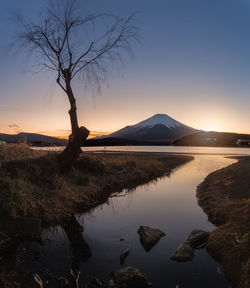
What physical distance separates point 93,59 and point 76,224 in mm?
14350

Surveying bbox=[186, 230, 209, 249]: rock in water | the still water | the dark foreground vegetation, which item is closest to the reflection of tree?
the still water

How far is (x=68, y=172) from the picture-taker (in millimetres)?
18266

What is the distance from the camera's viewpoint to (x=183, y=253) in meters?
7.74

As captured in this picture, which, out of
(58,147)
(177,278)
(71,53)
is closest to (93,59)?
(71,53)

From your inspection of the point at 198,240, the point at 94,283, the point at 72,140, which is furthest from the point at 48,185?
the point at 198,240

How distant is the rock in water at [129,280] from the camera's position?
5.99 metres

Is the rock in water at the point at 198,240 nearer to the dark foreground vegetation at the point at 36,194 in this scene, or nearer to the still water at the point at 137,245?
Result: the still water at the point at 137,245

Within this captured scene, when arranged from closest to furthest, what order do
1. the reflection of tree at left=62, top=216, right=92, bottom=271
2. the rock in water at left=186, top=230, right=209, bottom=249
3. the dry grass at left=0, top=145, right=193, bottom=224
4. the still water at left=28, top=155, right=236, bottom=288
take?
the still water at left=28, top=155, right=236, bottom=288 → the reflection of tree at left=62, top=216, right=92, bottom=271 → the rock in water at left=186, top=230, right=209, bottom=249 → the dry grass at left=0, top=145, right=193, bottom=224

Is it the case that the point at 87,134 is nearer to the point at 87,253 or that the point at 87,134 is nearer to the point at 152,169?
the point at 87,253

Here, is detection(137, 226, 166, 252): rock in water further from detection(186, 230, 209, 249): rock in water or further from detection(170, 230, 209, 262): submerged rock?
detection(186, 230, 209, 249): rock in water

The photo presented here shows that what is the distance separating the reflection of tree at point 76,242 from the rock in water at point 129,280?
1.49 m

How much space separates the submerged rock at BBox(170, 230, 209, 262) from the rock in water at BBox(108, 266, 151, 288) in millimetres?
→ 1887

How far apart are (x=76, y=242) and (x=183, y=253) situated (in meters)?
4.34

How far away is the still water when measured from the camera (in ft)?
21.7
